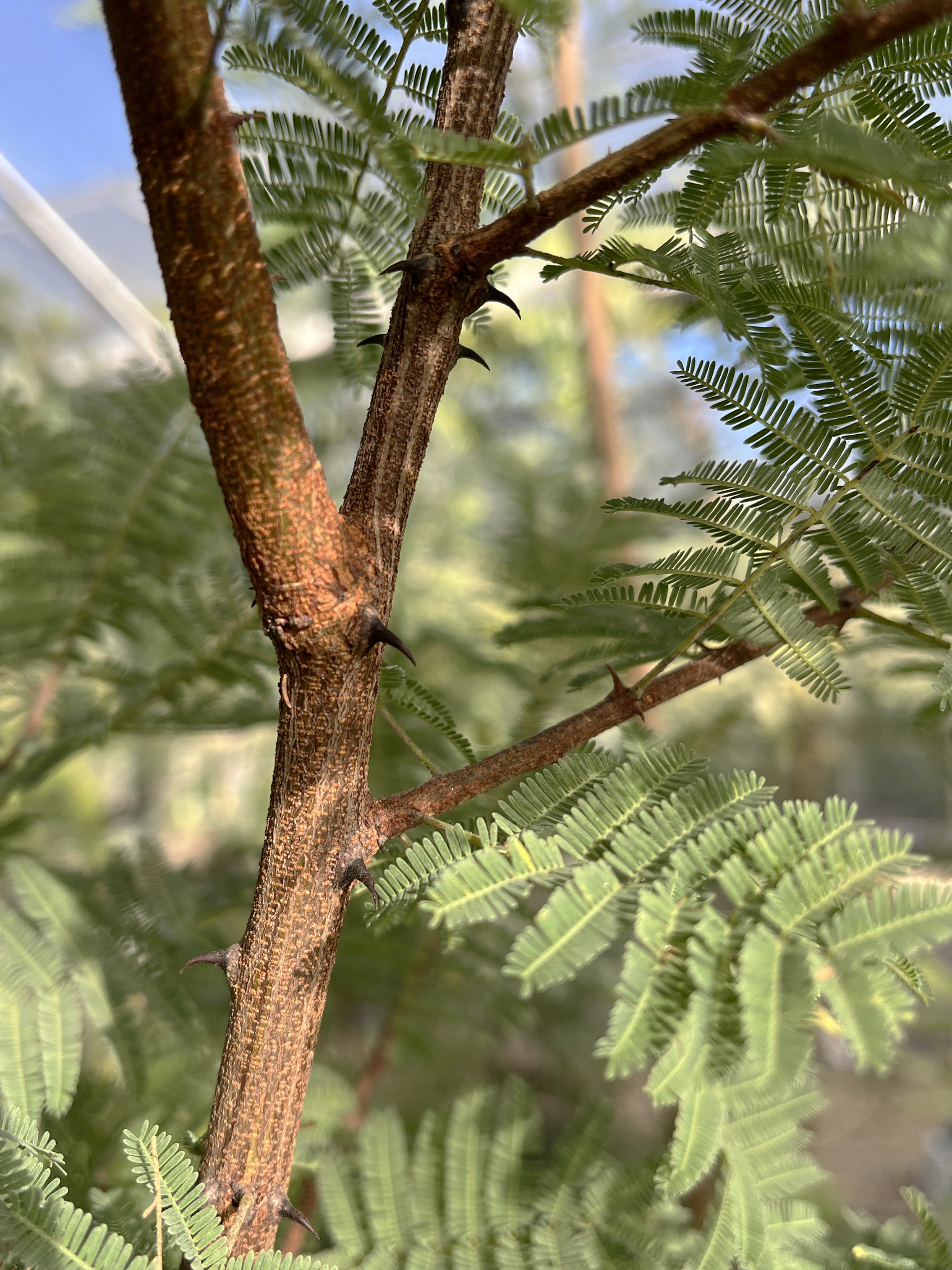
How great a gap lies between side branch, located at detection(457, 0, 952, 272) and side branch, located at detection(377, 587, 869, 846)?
17 centimetres

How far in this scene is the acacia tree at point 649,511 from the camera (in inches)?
9.8

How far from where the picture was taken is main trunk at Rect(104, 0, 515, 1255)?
0.29 m

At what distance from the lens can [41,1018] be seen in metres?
0.44

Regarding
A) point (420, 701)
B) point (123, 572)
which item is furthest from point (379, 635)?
point (123, 572)

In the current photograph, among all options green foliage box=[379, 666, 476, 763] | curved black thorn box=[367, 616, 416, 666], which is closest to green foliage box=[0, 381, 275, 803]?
green foliage box=[379, 666, 476, 763]

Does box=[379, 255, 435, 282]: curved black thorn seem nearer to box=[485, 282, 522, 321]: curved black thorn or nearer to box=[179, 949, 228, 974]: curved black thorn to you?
box=[485, 282, 522, 321]: curved black thorn

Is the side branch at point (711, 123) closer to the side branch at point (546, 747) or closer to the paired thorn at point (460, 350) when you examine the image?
the paired thorn at point (460, 350)

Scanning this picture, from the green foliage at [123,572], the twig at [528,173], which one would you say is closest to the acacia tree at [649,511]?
the twig at [528,173]

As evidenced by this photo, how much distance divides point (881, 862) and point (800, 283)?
217mm

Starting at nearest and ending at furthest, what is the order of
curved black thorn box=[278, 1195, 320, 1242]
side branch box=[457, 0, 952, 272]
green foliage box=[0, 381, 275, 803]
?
side branch box=[457, 0, 952, 272] → curved black thorn box=[278, 1195, 320, 1242] → green foliage box=[0, 381, 275, 803]

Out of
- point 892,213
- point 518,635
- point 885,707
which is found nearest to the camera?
point 892,213

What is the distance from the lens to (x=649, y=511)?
35cm

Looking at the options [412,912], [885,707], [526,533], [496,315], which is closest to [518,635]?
[412,912]

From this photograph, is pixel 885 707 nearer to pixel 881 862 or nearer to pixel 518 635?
pixel 518 635
